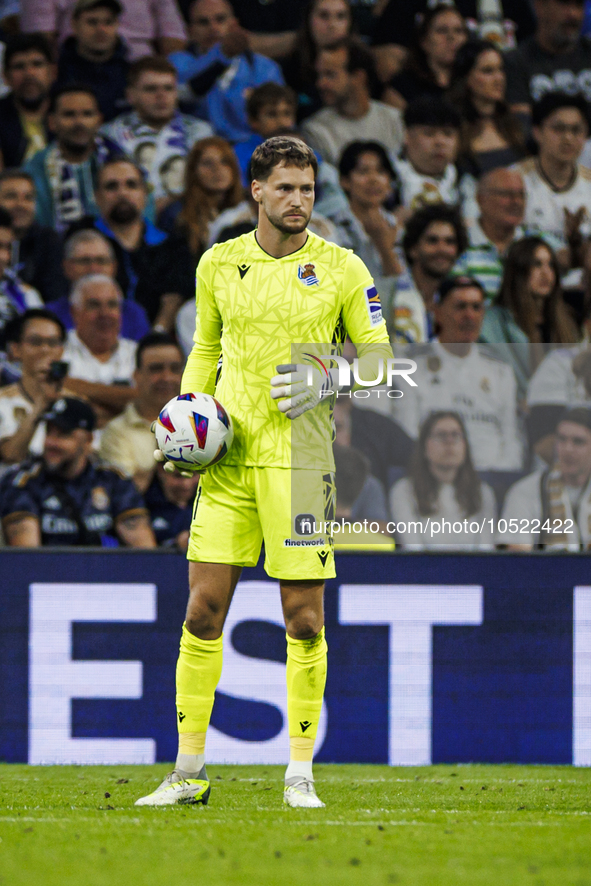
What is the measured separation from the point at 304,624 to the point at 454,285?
149 inches

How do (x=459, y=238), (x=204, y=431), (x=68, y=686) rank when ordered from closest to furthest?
(x=204, y=431) → (x=68, y=686) → (x=459, y=238)

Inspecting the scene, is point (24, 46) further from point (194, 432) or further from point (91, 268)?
point (194, 432)

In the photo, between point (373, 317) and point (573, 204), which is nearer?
point (373, 317)

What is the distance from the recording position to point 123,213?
691 centimetres

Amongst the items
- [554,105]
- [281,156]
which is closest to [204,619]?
[281,156]

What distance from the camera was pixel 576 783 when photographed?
4590mm

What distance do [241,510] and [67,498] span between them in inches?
111

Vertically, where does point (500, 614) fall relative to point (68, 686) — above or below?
above

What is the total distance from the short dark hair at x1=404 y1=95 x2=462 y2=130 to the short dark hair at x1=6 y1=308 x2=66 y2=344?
2517 mm

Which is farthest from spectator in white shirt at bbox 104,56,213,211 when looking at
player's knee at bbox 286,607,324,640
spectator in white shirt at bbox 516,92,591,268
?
player's knee at bbox 286,607,324,640

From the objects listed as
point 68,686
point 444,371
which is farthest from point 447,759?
point 444,371

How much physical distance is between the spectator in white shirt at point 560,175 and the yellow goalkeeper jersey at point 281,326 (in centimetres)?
380

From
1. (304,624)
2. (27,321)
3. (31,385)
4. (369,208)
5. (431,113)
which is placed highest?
(431,113)

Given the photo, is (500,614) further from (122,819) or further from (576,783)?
(122,819)
